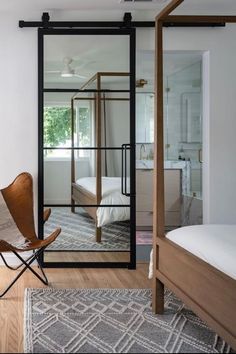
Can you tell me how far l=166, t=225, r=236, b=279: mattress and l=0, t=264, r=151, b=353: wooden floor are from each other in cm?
103

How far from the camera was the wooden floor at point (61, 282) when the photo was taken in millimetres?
2948

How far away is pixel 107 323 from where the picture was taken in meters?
2.84

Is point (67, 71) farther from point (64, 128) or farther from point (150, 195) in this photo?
point (150, 195)

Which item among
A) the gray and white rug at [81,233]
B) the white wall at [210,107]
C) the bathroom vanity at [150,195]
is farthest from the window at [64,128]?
the bathroom vanity at [150,195]

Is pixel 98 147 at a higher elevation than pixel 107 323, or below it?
higher

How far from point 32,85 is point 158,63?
5.38 ft

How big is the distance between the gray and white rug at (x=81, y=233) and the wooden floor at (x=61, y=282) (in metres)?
0.25

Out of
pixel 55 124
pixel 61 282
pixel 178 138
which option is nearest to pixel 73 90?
pixel 55 124

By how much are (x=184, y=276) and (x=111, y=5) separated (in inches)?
109

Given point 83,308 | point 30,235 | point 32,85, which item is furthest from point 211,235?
point 32,85

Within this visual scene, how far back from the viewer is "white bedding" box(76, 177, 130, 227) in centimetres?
438

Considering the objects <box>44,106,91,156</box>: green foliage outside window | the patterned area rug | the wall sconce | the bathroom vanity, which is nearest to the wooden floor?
the patterned area rug

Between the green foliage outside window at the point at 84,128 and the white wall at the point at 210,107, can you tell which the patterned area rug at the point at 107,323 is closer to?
the white wall at the point at 210,107

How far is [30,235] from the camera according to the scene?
3.94 meters
